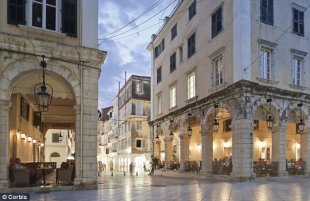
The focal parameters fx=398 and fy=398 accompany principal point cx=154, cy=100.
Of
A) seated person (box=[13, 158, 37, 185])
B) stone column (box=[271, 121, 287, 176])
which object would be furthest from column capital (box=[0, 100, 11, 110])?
stone column (box=[271, 121, 287, 176])

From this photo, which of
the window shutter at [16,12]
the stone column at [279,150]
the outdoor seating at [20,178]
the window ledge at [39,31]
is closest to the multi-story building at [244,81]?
the stone column at [279,150]

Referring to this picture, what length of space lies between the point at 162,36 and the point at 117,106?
32.3 m

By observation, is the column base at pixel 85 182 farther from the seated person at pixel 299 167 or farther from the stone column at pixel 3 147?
the seated person at pixel 299 167

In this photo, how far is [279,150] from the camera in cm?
2311

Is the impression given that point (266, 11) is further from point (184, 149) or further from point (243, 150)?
point (184, 149)

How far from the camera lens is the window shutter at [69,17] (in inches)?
589

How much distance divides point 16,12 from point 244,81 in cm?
1252

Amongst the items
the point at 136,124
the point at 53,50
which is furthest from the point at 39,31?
the point at 136,124

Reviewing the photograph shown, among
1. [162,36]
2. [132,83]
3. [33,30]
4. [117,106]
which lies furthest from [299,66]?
[117,106]

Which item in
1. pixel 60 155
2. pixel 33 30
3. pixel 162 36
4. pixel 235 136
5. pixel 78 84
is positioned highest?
pixel 162 36

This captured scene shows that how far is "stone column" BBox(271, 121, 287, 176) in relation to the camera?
907 inches

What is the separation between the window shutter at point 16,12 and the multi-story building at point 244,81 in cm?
1221

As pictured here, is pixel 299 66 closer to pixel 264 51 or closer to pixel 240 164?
pixel 264 51

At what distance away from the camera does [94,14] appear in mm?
15664
